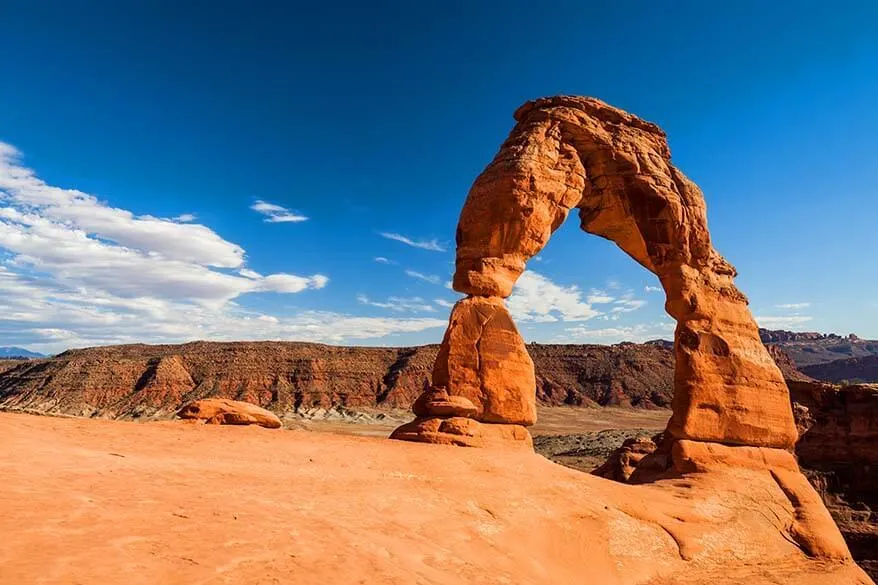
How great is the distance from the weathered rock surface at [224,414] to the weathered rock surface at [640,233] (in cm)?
516

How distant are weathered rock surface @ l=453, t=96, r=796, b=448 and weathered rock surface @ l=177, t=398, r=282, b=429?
5.16 meters

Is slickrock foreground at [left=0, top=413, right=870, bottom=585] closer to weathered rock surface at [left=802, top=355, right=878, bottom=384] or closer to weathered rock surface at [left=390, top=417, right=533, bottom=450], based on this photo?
weathered rock surface at [left=390, top=417, right=533, bottom=450]

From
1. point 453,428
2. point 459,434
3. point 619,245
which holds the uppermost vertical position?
point 619,245

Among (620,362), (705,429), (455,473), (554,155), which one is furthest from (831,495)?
(620,362)

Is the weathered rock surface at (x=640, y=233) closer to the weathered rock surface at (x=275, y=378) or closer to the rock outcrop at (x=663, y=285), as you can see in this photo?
the rock outcrop at (x=663, y=285)

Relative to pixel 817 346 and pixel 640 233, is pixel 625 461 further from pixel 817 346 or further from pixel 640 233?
pixel 817 346

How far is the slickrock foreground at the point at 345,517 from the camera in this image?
13.4 feet

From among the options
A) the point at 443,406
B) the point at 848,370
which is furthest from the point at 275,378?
the point at 848,370

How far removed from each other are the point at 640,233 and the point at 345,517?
1287 cm

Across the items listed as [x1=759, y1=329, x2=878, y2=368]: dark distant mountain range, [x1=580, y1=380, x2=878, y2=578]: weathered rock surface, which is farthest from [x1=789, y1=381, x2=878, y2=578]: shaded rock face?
[x1=759, y1=329, x2=878, y2=368]: dark distant mountain range

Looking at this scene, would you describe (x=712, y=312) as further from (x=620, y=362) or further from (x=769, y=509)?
(x=620, y=362)

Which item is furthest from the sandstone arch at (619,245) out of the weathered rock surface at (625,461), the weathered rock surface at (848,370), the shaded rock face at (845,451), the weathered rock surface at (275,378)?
the weathered rock surface at (848,370)

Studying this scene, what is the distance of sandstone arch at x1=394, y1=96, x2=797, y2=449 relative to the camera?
11.8 metres

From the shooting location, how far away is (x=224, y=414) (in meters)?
10.6
